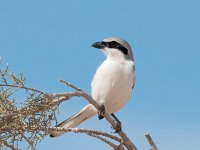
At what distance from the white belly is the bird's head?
0.99 feet

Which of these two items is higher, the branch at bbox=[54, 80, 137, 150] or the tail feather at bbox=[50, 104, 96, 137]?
the tail feather at bbox=[50, 104, 96, 137]

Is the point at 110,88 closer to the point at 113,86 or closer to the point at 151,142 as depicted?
the point at 113,86

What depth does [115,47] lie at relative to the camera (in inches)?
251

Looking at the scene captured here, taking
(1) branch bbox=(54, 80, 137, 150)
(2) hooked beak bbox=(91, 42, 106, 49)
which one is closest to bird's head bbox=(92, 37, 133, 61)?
(2) hooked beak bbox=(91, 42, 106, 49)

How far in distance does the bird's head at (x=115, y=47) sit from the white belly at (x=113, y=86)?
0.30 metres

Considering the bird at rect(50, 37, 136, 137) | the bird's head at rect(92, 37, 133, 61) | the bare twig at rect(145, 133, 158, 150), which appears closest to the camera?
the bare twig at rect(145, 133, 158, 150)

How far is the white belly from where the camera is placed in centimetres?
588

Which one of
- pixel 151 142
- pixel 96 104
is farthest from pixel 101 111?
pixel 151 142

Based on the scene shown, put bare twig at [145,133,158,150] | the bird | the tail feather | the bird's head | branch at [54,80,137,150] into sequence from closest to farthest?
1. branch at [54,80,137,150]
2. bare twig at [145,133,158,150]
3. the tail feather
4. the bird
5. the bird's head

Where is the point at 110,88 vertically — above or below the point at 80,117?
above

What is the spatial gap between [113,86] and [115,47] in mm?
649

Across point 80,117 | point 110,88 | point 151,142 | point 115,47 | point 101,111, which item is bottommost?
point 151,142

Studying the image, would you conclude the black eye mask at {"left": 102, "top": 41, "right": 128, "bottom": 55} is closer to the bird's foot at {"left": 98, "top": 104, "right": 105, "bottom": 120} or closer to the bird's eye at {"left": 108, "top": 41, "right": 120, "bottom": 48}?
the bird's eye at {"left": 108, "top": 41, "right": 120, "bottom": 48}

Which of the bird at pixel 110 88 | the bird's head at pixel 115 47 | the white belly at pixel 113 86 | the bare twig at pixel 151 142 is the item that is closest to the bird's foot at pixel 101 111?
the bird at pixel 110 88
